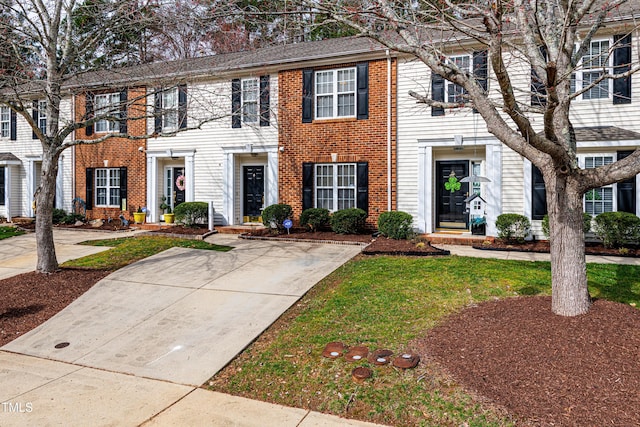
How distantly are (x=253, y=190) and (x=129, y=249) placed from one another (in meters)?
5.24

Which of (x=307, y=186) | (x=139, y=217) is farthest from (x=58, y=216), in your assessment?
(x=307, y=186)

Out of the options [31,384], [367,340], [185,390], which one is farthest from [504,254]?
[31,384]

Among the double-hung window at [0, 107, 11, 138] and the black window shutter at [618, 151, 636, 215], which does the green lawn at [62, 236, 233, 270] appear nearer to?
the black window shutter at [618, 151, 636, 215]

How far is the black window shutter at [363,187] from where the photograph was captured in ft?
42.1

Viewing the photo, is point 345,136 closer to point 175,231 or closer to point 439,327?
point 175,231

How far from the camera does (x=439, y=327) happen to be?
5.26 meters

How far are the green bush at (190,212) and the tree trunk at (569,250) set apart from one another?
1155 centimetres

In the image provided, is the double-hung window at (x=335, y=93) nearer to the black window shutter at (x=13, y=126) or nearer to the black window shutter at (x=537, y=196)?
the black window shutter at (x=537, y=196)

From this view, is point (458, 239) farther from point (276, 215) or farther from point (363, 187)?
point (276, 215)

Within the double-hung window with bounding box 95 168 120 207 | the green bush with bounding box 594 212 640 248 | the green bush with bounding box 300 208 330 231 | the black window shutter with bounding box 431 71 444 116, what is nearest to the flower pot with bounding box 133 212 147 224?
the double-hung window with bounding box 95 168 120 207

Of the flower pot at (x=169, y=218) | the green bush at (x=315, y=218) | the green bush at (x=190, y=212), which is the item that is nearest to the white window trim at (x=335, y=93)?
the green bush at (x=315, y=218)

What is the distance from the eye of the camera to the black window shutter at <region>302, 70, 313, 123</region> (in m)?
13.5

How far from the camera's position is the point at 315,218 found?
12820 mm

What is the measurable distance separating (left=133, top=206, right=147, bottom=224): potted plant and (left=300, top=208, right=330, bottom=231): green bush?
6.59 m
